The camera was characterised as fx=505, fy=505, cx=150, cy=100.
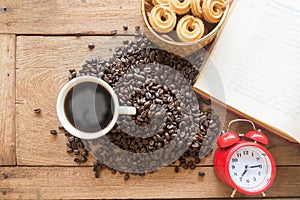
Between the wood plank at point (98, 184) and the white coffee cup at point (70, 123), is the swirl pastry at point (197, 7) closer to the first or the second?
the white coffee cup at point (70, 123)

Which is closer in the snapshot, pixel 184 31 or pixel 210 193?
pixel 184 31

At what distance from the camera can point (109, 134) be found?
139 cm

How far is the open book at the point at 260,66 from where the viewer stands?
1.35 metres

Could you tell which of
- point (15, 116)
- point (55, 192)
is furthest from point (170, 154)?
point (15, 116)

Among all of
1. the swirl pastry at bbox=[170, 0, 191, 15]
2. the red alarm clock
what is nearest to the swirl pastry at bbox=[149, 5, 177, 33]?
the swirl pastry at bbox=[170, 0, 191, 15]

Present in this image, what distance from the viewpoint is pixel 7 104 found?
1422 mm

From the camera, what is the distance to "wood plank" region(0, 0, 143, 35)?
4.70 feet

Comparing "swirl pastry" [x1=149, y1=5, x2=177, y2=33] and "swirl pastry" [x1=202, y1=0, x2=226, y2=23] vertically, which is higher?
"swirl pastry" [x1=202, y1=0, x2=226, y2=23]

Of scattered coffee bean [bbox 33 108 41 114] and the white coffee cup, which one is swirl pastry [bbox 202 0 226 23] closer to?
the white coffee cup

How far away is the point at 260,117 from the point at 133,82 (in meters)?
0.36

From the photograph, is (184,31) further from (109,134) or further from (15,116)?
(15,116)

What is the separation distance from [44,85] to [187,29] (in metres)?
0.44

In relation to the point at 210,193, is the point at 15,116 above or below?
above

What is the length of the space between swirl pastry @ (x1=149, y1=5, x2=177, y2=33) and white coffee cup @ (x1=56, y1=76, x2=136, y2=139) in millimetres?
200
